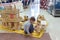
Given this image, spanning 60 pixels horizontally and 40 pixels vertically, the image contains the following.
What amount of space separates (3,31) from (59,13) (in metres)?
3.85

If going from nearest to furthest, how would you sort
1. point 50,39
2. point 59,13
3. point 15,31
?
point 50,39 < point 15,31 < point 59,13

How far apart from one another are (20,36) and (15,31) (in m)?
0.50

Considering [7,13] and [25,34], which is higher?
[7,13]

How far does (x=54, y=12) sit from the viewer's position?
25.4 feet

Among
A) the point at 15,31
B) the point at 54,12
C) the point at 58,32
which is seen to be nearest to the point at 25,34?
the point at 15,31

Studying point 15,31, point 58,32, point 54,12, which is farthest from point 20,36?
point 54,12

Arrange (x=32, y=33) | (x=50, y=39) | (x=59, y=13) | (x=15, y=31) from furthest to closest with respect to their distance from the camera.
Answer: (x=59, y=13), (x=15, y=31), (x=32, y=33), (x=50, y=39)

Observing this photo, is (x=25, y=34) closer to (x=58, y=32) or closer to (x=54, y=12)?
(x=58, y=32)

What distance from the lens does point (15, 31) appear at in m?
4.71

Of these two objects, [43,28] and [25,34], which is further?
[43,28]

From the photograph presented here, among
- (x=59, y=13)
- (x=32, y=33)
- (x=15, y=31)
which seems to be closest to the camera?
(x=32, y=33)

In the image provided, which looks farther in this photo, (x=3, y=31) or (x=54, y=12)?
(x=54, y=12)

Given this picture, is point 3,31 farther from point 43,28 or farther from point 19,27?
point 43,28

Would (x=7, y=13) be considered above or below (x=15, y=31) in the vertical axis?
above
